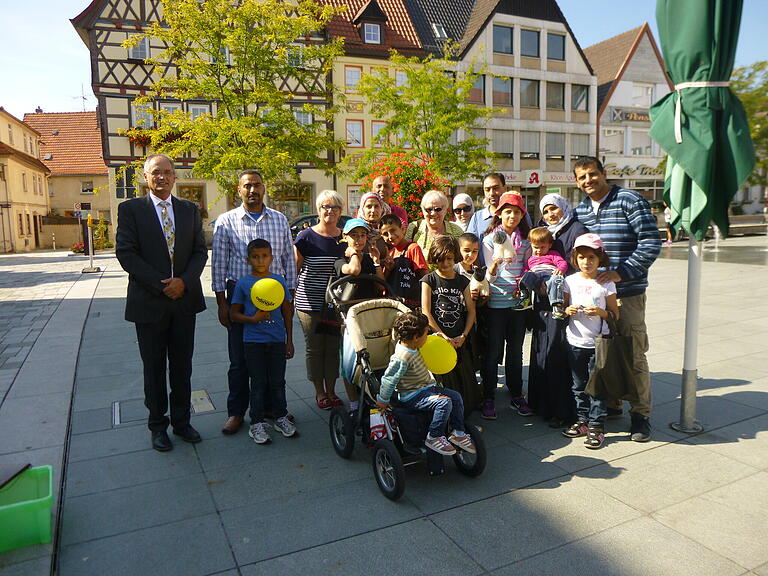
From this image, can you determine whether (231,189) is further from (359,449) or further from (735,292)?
(359,449)

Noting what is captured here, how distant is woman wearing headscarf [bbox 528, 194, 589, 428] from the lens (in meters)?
4.66

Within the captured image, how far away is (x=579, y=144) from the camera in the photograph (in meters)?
40.9

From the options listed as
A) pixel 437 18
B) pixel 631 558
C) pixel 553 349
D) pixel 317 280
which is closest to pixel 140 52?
pixel 437 18

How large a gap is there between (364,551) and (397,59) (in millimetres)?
26679

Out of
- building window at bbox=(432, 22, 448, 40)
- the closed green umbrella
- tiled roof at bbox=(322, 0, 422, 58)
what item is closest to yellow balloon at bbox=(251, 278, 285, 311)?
the closed green umbrella

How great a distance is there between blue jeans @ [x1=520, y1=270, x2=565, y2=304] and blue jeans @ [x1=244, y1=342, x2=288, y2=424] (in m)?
2.02

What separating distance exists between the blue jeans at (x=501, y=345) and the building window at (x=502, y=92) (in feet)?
115

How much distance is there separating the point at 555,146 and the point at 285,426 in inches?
1544

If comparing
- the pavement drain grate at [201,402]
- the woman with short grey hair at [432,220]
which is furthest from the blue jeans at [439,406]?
the pavement drain grate at [201,402]

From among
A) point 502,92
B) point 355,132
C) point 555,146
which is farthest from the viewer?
point 555,146

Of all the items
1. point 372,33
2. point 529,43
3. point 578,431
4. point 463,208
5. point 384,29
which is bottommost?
point 578,431

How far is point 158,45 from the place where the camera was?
99.2 ft

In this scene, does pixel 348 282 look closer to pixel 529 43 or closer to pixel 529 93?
pixel 529 93

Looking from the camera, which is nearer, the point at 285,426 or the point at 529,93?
the point at 285,426
